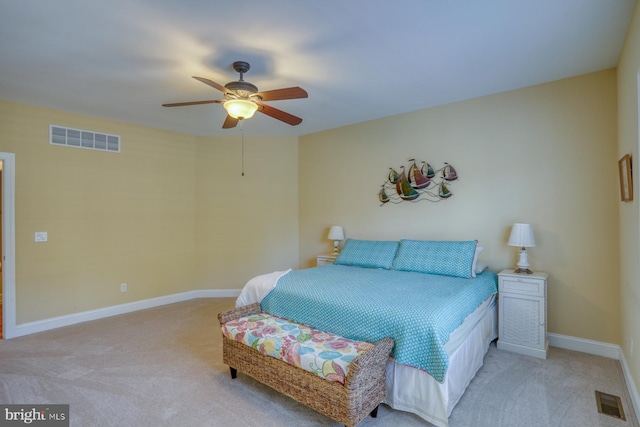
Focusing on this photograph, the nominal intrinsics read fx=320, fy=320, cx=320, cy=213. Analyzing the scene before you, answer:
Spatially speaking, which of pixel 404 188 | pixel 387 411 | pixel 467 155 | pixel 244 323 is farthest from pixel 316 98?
pixel 387 411

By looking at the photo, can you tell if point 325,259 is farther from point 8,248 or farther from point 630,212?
point 8,248

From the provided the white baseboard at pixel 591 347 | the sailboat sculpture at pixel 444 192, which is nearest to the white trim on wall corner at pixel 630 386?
the white baseboard at pixel 591 347

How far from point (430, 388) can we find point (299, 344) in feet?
2.92

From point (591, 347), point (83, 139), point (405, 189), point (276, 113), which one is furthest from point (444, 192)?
point (83, 139)

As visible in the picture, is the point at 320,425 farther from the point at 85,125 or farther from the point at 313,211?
the point at 85,125

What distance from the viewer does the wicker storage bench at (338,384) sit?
74.2 inches

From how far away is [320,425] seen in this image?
2.08 m

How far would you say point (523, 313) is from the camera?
3.07m

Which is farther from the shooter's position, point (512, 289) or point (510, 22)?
point (512, 289)

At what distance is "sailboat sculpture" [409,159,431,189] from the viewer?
4.09 meters

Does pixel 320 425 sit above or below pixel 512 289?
below

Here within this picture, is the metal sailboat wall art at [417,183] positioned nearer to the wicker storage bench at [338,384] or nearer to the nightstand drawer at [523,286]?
the nightstand drawer at [523,286]

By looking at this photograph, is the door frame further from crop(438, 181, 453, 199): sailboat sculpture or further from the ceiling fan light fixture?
crop(438, 181, 453, 199): sailboat sculpture

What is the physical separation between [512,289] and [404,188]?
1.73 metres
